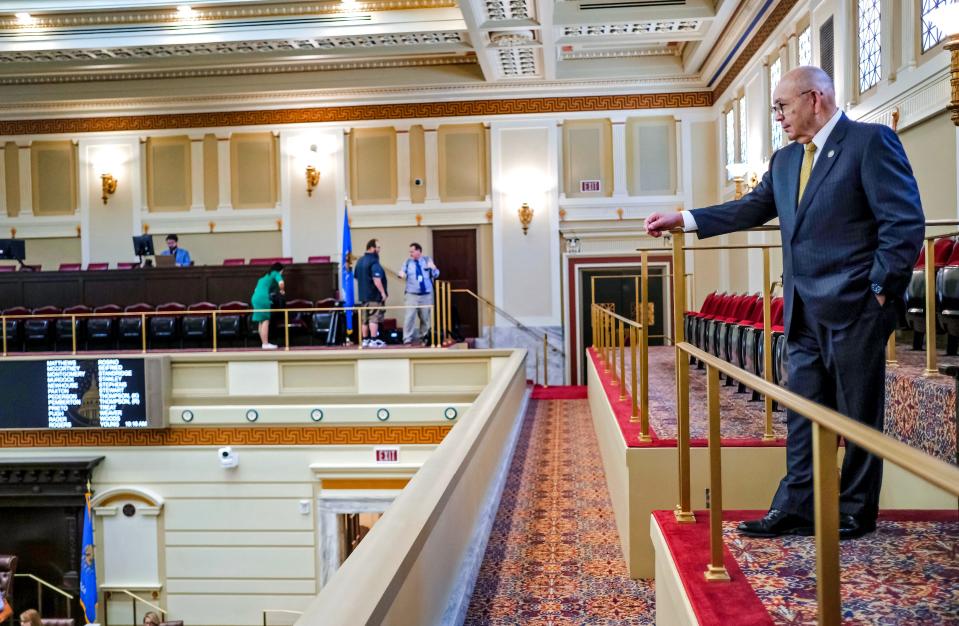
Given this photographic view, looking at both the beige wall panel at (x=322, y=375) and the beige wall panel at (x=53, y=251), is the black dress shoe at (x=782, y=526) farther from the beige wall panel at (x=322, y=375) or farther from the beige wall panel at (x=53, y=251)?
the beige wall panel at (x=53, y=251)

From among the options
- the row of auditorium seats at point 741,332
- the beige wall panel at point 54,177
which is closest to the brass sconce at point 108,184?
the beige wall panel at point 54,177

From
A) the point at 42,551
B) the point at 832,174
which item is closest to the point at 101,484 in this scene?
the point at 42,551

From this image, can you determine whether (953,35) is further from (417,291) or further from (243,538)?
(243,538)

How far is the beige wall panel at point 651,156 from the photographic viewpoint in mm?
14141

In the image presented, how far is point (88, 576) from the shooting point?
11.0m

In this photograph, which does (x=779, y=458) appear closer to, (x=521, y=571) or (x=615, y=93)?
(x=521, y=571)

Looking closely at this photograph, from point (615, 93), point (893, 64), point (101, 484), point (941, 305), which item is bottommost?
point (101, 484)

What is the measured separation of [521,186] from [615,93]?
227 cm

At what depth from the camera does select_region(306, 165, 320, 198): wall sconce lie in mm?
14492

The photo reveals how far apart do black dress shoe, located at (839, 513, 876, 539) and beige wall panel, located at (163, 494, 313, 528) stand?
996cm

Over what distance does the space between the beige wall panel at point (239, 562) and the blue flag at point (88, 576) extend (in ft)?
3.16

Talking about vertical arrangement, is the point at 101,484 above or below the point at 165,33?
below

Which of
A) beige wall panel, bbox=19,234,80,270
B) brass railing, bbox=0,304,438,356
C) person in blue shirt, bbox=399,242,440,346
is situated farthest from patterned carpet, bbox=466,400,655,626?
beige wall panel, bbox=19,234,80,270

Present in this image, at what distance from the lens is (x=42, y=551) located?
1144 cm
